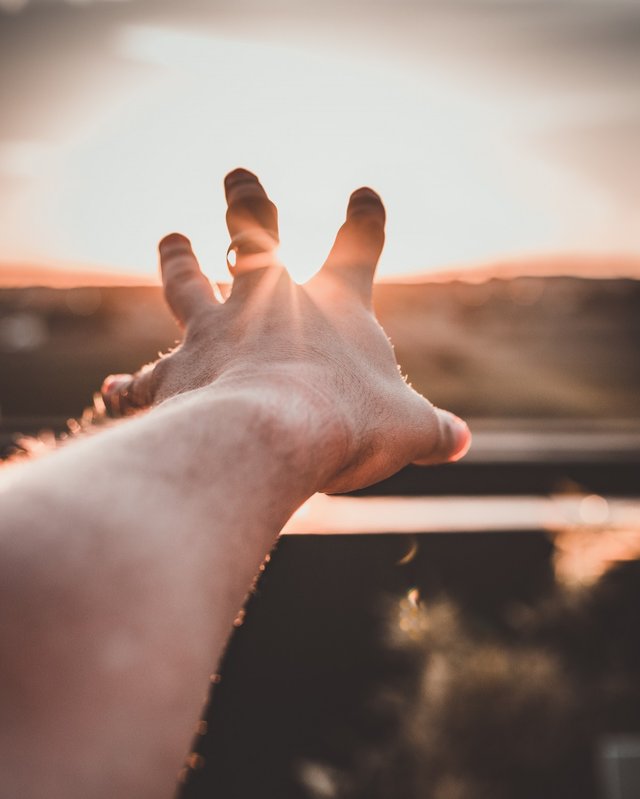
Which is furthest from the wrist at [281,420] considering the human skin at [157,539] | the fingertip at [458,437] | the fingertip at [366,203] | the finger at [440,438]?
the fingertip at [366,203]

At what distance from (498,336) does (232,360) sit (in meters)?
58.3

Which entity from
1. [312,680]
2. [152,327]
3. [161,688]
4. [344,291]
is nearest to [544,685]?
[312,680]

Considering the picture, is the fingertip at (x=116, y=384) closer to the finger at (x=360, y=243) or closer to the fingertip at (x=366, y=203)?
the finger at (x=360, y=243)

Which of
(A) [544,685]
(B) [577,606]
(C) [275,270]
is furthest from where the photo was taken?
(B) [577,606]

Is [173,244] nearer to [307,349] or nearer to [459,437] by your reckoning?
[307,349]

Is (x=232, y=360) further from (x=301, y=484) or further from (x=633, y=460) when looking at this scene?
(x=633, y=460)

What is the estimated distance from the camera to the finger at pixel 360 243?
122 centimetres

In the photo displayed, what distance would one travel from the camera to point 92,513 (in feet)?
1.80

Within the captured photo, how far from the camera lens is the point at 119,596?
1.71 feet

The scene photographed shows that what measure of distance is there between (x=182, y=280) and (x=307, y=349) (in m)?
0.41

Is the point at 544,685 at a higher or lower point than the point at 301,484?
lower

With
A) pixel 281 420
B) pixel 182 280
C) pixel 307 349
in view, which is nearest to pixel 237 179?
pixel 182 280

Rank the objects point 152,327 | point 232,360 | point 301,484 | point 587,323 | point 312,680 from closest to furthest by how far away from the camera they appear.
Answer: point 301,484 < point 232,360 < point 312,680 < point 152,327 < point 587,323

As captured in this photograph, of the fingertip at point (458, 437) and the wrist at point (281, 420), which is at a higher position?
the wrist at point (281, 420)
